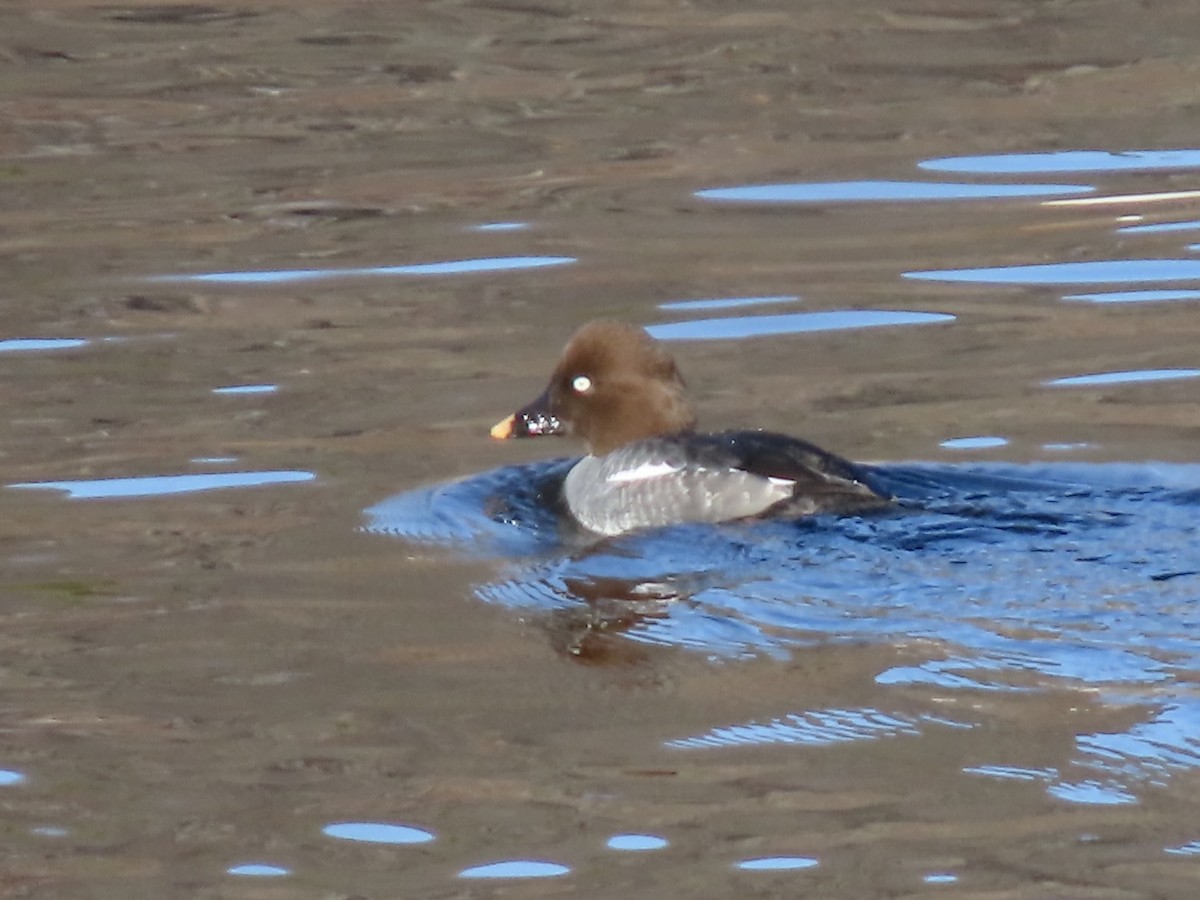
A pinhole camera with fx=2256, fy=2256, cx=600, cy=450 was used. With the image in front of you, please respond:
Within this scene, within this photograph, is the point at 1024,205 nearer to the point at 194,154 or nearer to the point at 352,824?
the point at 194,154

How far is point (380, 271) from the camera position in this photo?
10453mm

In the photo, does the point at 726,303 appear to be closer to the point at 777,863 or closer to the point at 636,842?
the point at 636,842

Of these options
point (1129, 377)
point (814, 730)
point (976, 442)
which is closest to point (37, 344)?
point (976, 442)

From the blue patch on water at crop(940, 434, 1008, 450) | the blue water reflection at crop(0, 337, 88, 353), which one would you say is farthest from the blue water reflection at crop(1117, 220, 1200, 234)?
the blue water reflection at crop(0, 337, 88, 353)

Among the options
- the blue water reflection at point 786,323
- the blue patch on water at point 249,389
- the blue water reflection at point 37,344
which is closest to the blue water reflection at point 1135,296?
the blue water reflection at point 786,323

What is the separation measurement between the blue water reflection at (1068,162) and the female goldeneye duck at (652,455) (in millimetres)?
4408

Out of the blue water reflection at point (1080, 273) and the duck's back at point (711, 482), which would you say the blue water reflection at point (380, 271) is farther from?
the duck's back at point (711, 482)

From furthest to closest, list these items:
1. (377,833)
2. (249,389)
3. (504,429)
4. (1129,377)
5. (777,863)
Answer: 1. (249,389)
2. (1129,377)
3. (504,429)
4. (377,833)
5. (777,863)

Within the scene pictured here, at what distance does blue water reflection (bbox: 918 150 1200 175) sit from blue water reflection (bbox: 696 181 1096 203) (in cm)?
30

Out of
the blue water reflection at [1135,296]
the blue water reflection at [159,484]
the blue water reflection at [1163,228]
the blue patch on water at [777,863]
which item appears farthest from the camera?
the blue water reflection at [1163,228]

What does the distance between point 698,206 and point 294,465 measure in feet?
13.4

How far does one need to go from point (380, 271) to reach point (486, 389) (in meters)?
1.88

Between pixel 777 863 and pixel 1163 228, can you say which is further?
pixel 1163 228

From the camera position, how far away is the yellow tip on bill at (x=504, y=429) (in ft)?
25.8
